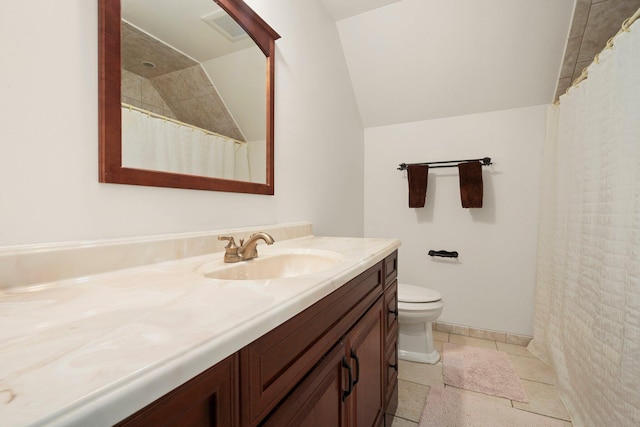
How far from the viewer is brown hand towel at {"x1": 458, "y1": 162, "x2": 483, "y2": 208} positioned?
2217 mm

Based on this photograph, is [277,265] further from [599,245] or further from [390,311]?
[599,245]

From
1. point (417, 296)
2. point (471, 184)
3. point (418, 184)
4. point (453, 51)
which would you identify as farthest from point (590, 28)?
point (417, 296)

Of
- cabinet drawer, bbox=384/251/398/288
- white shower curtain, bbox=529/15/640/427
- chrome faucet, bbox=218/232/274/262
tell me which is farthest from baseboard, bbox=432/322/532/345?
chrome faucet, bbox=218/232/274/262

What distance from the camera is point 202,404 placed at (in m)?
0.38

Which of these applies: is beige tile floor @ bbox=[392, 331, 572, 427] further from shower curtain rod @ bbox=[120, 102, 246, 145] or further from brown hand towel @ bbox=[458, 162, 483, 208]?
shower curtain rod @ bbox=[120, 102, 246, 145]

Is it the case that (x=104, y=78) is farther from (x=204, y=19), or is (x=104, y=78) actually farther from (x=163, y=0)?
(x=204, y=19)

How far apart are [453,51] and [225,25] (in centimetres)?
162

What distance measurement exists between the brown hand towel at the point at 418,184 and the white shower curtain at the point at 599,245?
84 cm

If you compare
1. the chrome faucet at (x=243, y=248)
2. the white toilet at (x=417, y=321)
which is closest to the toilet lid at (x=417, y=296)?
the white toilet at (x=417, y=321)

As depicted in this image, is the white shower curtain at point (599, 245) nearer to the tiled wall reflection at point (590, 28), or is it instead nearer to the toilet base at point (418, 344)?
the tiled wall reflection at point (590, 28)

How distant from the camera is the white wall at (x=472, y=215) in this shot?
2.20m

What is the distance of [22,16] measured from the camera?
632mm

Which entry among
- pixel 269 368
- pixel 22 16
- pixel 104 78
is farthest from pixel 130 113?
pixel 269 368

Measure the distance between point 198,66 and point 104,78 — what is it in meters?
0.39
